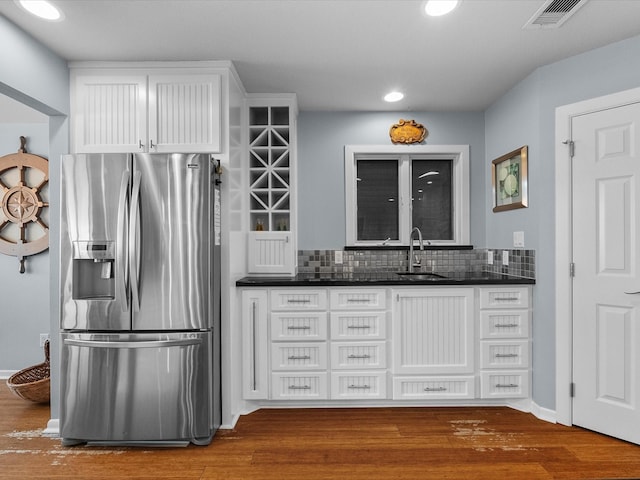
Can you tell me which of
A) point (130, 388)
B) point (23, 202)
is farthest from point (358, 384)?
point (23, 202)

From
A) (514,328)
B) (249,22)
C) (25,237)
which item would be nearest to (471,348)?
(514,328)

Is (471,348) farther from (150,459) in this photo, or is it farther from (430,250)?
(150,459)

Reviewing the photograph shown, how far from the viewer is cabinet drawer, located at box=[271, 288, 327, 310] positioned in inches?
115

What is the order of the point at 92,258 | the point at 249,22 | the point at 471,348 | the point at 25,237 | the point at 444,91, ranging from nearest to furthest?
1. the point at 249,22
2. the point at 92,258
3. the point at 471,348
4. the point at 444,91
5. the point at 25,237

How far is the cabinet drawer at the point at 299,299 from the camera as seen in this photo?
2.92m

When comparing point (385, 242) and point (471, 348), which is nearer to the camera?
point (471, 348)

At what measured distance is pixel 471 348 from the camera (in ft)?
9.52

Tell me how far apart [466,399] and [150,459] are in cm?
214

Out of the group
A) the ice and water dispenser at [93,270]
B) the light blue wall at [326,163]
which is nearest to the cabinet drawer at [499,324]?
the light blue wall at [326,163]

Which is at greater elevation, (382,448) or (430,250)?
(430,250)

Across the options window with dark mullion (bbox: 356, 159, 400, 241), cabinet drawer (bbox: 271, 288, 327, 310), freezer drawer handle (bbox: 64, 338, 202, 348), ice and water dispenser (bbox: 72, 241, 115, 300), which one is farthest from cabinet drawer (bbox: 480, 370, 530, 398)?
ice and water dispenser (bbox: 72, 241, 115, 300)

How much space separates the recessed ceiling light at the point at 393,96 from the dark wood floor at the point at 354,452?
246 cm

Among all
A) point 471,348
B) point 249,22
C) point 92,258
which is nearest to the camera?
point 249,22

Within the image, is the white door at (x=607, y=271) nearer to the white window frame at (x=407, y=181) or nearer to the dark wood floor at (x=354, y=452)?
the dark wood floor at (x=354, y=452)
